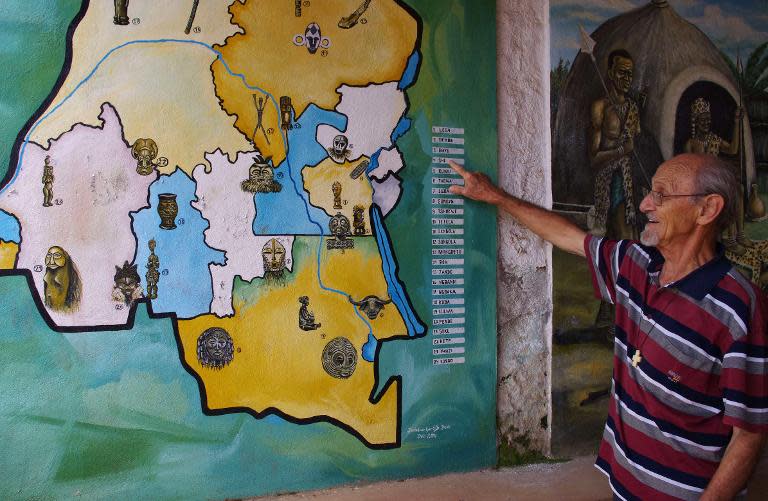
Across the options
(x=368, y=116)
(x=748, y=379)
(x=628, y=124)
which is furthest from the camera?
(x=628, y=124)

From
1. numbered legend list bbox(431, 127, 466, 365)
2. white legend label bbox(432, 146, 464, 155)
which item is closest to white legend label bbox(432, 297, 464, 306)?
numbered legend list bbox(431, 127, 466, 365)

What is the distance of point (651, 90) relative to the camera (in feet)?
12.4

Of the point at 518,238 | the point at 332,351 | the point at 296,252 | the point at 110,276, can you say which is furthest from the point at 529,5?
the point at 110,276

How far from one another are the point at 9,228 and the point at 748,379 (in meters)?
2.84

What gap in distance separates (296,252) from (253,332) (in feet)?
1.39

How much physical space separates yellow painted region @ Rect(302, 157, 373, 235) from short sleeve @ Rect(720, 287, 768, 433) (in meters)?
1.67

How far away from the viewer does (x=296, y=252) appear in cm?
302

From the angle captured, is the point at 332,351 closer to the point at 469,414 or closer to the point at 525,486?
the point at 469,414

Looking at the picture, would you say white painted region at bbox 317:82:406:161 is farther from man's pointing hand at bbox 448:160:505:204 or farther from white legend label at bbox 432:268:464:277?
white legend label at bbox 432:268:464:277

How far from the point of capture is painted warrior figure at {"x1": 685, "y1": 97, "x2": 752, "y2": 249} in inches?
153

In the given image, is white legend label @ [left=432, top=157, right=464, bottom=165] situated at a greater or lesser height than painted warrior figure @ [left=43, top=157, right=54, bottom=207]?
greater

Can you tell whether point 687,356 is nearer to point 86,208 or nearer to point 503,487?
point 503,487

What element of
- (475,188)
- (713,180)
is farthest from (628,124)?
(713,180)

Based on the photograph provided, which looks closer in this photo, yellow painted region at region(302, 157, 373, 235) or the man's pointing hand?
yellow painted region at region(302, 157, 373, 235)
